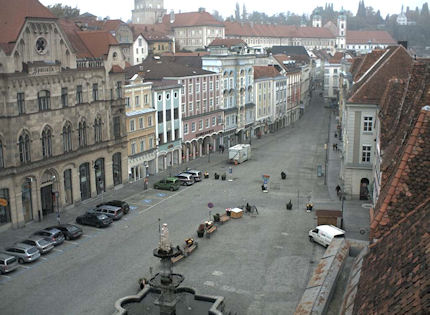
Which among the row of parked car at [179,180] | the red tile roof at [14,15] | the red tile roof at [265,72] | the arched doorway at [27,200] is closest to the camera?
the red tile roof at [14,15]

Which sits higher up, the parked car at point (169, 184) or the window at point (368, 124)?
the window at point (368, 124)

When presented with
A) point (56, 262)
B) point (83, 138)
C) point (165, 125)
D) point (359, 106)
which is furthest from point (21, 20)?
point (359, 106)

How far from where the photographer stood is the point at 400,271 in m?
9.98

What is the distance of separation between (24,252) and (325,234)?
2138cm

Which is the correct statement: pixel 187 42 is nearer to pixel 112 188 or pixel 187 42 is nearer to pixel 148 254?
pixel 112 188

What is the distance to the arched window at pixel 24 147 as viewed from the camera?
43719 millimetres

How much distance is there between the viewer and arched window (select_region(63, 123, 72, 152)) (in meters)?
49.1

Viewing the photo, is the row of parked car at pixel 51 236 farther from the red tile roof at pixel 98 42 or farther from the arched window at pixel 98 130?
the red tile roof at pixel 98 42

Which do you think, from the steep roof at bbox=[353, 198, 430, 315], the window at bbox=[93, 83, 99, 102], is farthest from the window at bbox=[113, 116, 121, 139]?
the steep roof at bbox=[353, 198, 430, 315]

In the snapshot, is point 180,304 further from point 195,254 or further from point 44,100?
point 44,100

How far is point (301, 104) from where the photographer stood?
410 ft

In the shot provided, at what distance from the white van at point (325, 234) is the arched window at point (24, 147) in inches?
964

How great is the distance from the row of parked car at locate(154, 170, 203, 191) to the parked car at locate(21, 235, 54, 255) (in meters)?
19.6

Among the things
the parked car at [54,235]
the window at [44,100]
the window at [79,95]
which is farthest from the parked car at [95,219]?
the window at [79,95]
